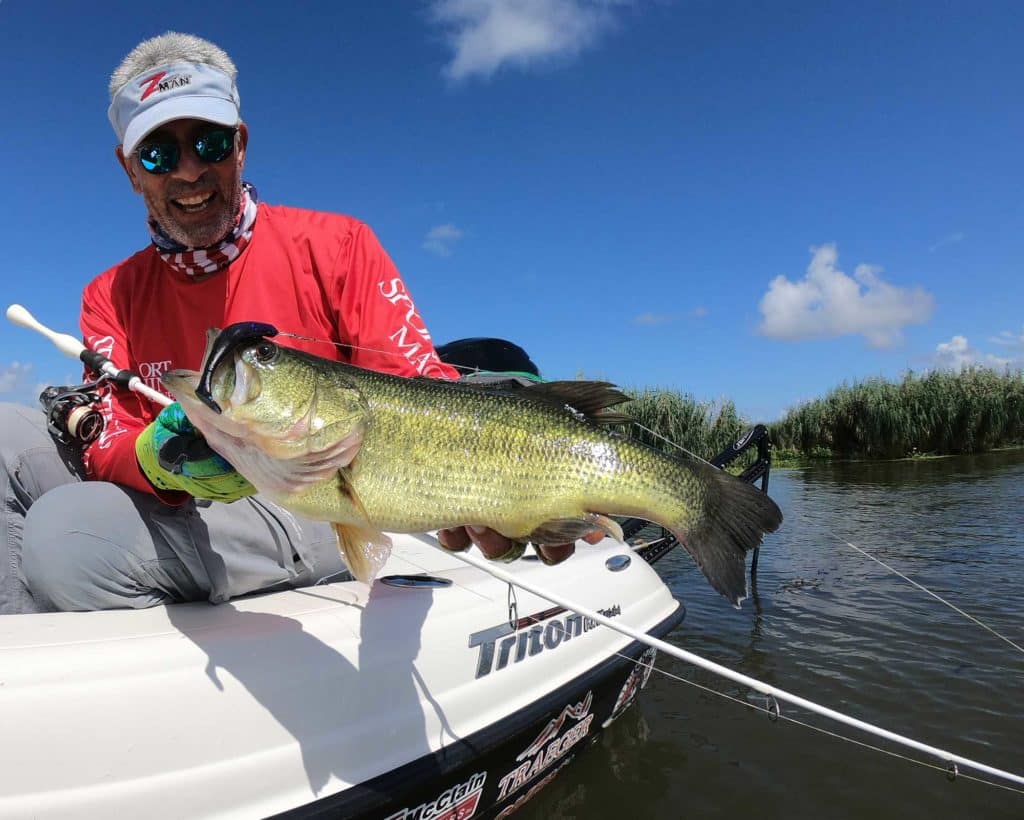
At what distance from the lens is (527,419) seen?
209 centimetres

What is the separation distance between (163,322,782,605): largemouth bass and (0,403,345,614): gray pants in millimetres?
778

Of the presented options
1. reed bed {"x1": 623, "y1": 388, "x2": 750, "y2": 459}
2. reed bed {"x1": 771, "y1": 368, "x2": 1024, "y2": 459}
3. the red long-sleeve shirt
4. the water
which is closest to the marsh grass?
reed bed {"x1": 623, "y1": 388, "x2": 750, "y2": 459}

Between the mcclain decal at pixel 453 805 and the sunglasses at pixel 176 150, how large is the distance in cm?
256

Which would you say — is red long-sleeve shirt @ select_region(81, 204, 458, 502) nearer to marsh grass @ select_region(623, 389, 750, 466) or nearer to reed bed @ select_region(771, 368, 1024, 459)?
marsh grass @ select_region(623, 389, 750, 466)

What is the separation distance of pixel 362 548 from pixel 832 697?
443 centimetres

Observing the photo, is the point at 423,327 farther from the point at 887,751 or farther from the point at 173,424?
the point at 887,751

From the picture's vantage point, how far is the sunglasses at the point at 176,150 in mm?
2570

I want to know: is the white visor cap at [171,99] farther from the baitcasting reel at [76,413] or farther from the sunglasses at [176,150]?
the baitcasting reel at [76,413]

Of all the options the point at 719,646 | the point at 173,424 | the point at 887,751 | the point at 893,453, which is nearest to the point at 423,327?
the point at 173,424

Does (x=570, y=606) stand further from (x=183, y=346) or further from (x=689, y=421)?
(x=689, y=421)

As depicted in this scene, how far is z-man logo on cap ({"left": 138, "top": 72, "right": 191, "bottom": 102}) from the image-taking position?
2.49 m

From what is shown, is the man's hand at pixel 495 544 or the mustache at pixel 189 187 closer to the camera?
the man's hand at pixel 495 544

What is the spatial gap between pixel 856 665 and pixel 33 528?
18.9 feet

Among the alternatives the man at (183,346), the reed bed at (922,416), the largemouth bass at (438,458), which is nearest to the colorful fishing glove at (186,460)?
the man at (183,346)
